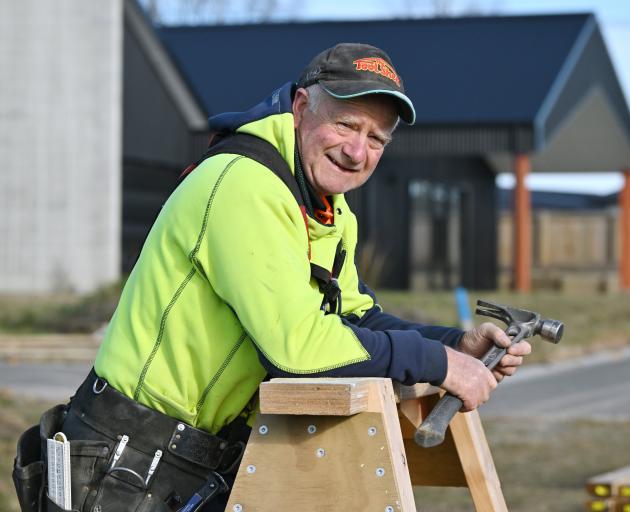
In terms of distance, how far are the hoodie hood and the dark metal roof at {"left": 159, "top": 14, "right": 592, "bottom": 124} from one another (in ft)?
63.1

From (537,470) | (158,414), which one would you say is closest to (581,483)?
(537,470)

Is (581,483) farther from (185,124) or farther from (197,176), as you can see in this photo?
(185,124)

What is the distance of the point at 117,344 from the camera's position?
126 inches

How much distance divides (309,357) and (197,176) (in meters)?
0.56

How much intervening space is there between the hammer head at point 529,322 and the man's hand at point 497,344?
0.07 metres

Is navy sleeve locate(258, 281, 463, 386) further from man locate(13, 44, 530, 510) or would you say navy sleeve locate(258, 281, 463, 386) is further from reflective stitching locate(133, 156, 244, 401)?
reflective stitching locate(133, 156, 244, 401)

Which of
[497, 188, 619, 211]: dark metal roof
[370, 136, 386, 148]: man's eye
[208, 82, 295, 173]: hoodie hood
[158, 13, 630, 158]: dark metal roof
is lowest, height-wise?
[370, 136, 386, 148]: man's eye

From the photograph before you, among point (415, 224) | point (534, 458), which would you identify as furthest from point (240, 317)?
point (415, 224)

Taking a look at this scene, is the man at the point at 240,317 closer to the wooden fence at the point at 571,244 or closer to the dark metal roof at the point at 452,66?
the dark metal roof at the point at 452,66

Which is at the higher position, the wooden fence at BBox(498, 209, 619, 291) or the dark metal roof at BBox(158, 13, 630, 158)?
the dark metal roof at BBox(158, 13, 630, 158)

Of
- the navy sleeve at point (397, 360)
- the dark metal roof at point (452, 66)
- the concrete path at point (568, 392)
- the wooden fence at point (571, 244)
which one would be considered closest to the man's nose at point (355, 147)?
the navy sleeve at point (397, 360)

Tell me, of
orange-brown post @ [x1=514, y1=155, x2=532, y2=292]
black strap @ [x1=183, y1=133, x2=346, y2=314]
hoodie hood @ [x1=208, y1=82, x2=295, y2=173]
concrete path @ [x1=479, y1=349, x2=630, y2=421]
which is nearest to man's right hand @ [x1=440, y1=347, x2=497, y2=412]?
black strap @ [x1=183, y1=133, x2=346, y2=314]

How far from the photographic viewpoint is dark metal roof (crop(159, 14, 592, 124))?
2280 cm

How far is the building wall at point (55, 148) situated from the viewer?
68.4ft
